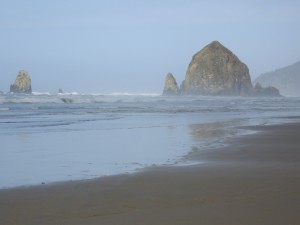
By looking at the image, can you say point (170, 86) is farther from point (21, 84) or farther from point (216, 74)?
point (21, 84)

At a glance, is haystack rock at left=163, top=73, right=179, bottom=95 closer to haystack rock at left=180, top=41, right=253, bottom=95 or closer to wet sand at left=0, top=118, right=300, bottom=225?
haystack rock at left=180, top=41, right=253, bottom=95

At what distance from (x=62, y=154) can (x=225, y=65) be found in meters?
116

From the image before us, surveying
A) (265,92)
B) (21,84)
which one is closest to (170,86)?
(265,92)

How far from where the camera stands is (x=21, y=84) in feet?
289

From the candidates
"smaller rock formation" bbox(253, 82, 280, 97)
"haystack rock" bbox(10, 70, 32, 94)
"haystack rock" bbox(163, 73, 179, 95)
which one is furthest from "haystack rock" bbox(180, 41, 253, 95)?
"haystack rock" bbox(10, 70, 32, 94)

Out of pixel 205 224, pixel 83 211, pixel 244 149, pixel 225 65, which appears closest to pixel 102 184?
pixel 83 211

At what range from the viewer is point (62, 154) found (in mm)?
9508

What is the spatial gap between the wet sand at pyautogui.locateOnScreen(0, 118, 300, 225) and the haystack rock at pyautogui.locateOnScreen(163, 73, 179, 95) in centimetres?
11674

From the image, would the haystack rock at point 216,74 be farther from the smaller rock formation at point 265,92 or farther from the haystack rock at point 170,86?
the haystack rock at point 170,86

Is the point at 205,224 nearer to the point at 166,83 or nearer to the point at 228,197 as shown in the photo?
the point at 228,197

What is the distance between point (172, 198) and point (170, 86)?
400 feet

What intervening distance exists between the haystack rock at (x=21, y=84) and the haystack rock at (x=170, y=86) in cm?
4751

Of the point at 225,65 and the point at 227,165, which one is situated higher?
the point at 225,65

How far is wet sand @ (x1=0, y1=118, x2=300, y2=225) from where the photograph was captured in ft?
14.6
